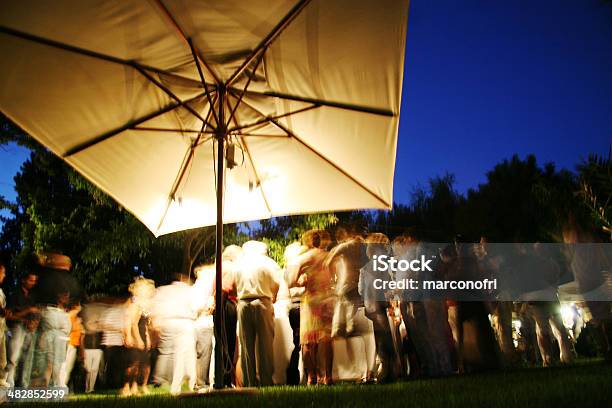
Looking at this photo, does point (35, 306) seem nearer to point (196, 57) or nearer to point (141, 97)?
point (141, 97)

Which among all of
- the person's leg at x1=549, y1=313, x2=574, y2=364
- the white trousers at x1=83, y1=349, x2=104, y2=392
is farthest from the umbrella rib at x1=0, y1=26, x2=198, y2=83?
the person's leg at x1=549, y1=313, x2=574, y2=364

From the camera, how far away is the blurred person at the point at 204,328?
321 inches

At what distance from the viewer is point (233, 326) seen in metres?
7.47

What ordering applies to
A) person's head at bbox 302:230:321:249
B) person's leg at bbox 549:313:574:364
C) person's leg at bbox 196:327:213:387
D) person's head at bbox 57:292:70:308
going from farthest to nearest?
person's leg at bbox 549:313:574:364 < person's leg at bbox 196:327:213:387 < person's head at bbox 302:230:321:249 < person's head at bbox 57:292:70:308

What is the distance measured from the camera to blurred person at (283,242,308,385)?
7.56m

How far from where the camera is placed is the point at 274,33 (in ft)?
15.3

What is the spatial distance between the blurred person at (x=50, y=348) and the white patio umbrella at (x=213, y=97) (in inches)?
68.7

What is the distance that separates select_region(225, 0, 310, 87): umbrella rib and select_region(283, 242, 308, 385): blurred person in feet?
9.94

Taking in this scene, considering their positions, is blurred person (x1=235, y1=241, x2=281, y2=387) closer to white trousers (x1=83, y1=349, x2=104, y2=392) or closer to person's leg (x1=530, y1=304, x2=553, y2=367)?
white trousers (x1=83, y1=349, x2=104, y2=392)

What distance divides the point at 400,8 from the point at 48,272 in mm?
5463

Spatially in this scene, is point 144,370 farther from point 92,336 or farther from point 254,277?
point 254,277

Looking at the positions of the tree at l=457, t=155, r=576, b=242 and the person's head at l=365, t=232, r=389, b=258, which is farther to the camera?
the tree at l=457, t=155, r=576, b=242

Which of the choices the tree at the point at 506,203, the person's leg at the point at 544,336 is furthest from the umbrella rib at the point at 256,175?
the tree at the point at 506,203

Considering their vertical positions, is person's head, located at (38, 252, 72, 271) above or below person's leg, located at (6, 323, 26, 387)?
above
